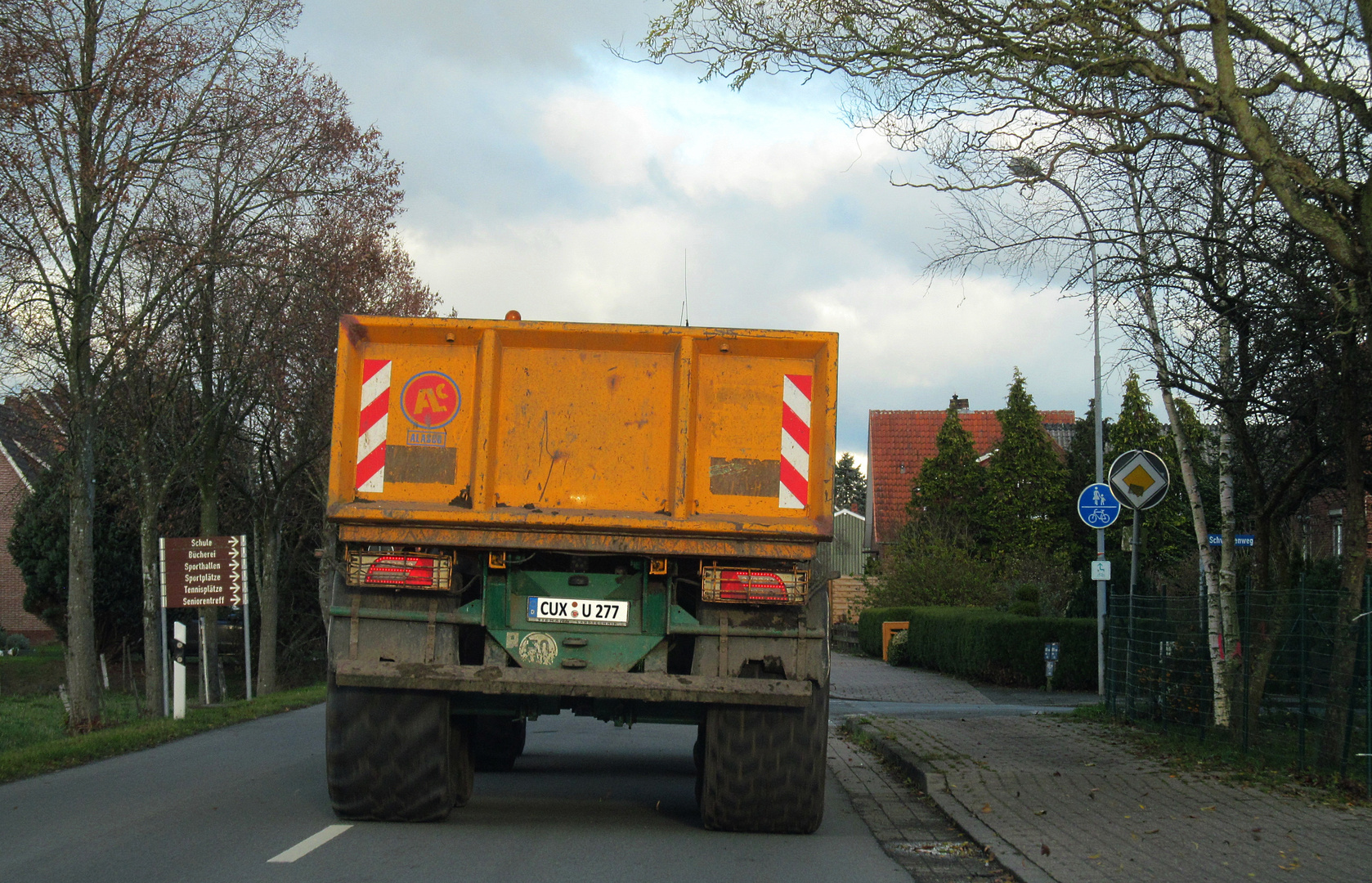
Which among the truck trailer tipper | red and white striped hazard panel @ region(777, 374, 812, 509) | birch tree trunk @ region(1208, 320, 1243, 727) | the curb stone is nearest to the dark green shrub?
the curb stone

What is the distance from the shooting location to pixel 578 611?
7.05 meters

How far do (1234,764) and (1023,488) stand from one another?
103 feet

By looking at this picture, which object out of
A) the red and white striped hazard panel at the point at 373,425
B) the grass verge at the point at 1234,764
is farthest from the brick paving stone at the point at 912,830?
the red and white striped hazard panel at the point at 373,425

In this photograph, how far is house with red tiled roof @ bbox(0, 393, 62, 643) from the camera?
18078 millimetres

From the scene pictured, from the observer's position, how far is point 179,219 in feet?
58.7

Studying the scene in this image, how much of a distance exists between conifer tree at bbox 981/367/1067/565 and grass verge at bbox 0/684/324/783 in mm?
23094

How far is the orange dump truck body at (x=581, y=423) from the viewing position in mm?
7051

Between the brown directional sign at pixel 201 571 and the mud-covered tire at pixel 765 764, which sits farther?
the brown directional sign at pixel 201 571

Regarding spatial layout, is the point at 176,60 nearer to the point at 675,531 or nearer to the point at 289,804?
the point at 289,804

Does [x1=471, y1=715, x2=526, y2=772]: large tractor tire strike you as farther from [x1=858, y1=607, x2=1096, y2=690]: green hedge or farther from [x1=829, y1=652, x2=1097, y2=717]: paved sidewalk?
[x1=858, y1=607, x2=1096, y2=690]: green hedge

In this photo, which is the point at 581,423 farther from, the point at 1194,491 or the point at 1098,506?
the point at 1098,506

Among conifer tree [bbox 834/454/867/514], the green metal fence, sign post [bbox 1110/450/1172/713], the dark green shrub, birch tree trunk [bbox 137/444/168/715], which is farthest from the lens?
conifer tree [bbox 834/454/867/514]

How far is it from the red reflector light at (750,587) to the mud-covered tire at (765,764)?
63 centimetres

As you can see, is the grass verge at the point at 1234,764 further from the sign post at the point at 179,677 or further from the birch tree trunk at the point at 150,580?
the birch tree trunk at the point at 150,580
